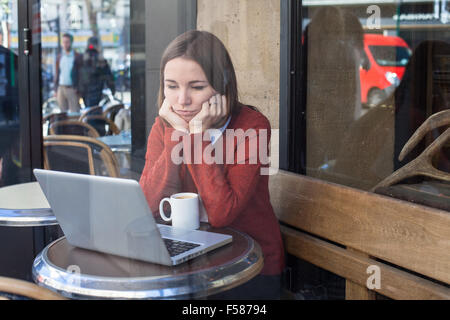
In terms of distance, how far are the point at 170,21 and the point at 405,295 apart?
1.05m

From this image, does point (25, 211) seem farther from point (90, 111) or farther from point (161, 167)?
point (90, 111)

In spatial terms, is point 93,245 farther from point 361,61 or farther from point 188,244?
point 361,61

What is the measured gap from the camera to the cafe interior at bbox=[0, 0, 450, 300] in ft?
4.17

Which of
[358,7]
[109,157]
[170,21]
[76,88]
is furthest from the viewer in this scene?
[76,88]

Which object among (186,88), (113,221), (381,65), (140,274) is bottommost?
(140,274)

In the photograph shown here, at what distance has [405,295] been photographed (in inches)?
54.7

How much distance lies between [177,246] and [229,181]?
321 millimetres

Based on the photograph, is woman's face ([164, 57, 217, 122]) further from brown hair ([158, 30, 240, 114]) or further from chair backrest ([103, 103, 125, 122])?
chair backrest ([103, 103, 125, 122])

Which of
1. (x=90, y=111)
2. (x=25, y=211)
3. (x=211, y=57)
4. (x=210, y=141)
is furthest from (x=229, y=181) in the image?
(x=90, y=111)

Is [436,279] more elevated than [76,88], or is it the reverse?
[76,88]

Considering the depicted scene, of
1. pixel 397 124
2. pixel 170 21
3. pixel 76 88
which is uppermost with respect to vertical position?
pixel 170 21

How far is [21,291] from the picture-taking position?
1.02 m

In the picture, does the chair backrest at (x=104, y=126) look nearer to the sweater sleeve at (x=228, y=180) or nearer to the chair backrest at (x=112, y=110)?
the chair backrest at (x=112, y=110)

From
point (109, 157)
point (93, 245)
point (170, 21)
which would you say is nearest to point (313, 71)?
point (170, 21)
